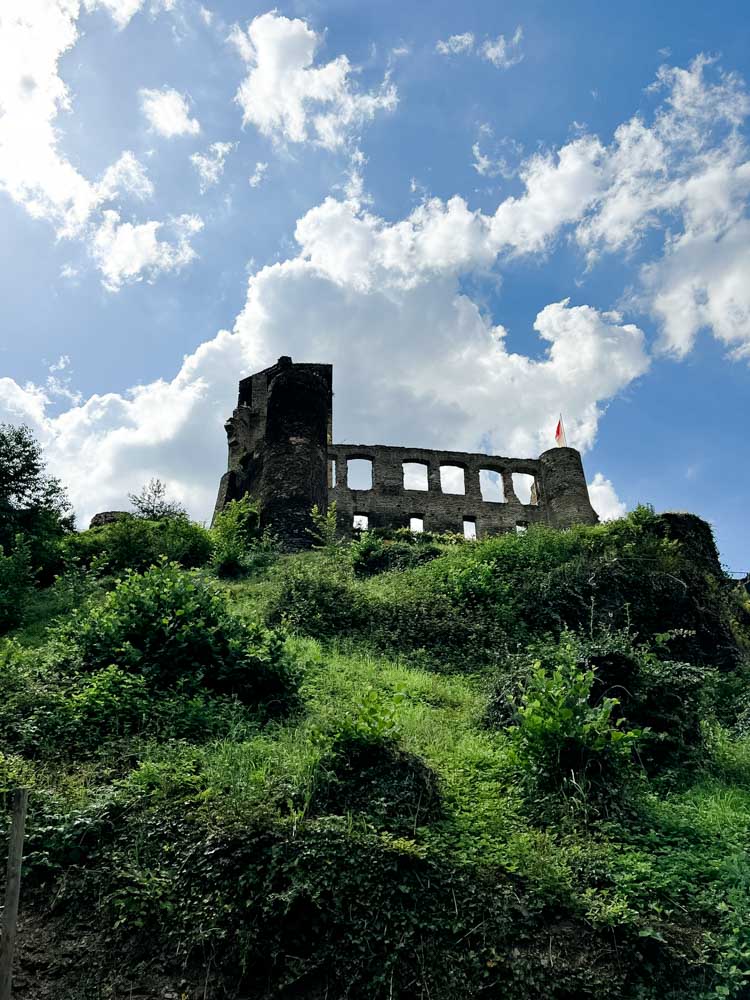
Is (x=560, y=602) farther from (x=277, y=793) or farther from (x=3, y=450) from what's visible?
(x=3, y=450)

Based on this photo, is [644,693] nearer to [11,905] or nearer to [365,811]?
[365,811]

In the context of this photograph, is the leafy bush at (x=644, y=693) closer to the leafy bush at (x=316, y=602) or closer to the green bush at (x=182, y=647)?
the green bush at (x=182, y=647)

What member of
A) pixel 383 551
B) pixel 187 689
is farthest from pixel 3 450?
pixel 187 689

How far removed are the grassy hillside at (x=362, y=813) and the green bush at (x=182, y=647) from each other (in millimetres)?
26

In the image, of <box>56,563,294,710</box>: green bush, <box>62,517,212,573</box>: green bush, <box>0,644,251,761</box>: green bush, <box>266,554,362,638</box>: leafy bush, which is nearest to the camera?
<box>0,644,251,761</box>: green bush

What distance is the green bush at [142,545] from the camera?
48.8ft

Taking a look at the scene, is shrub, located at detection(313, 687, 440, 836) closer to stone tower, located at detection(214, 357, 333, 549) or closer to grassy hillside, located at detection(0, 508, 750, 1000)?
grassy hillside, located at detection(0, 508, 750, 1000)

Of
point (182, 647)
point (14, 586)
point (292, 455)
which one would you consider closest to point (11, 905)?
point (182, 647)

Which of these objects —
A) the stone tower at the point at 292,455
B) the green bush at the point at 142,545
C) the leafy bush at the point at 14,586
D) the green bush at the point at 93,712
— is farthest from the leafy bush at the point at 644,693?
the green bush at the point at 142,545

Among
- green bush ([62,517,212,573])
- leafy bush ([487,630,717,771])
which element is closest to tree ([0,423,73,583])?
green bush ([62,517,212,573])

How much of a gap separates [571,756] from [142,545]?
37.5 feet

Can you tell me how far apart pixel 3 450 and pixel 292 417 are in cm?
866

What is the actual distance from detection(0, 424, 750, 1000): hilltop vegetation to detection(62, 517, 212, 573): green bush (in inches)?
204

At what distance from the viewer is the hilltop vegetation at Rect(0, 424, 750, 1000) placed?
4188 millimetres
